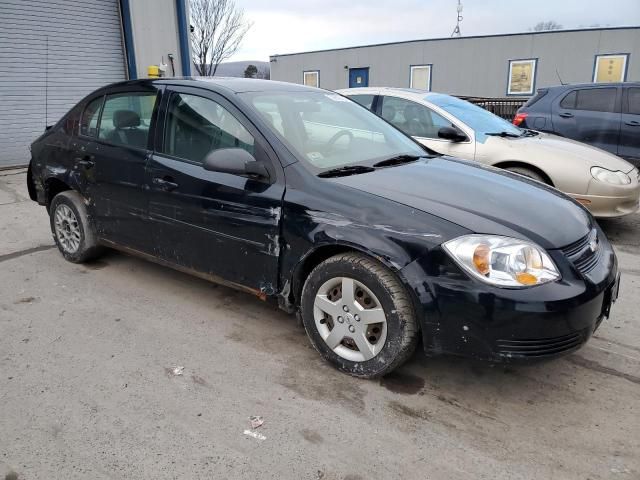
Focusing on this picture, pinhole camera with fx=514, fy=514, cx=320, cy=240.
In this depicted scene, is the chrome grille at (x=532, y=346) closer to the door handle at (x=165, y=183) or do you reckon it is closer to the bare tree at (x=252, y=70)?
the door handle at (x=165, y=183)

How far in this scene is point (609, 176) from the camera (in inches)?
211

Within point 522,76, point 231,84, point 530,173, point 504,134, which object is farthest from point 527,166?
point 522,76

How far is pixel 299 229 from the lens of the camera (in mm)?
→ 2965

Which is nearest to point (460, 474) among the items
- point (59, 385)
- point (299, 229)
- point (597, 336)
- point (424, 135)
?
point (299, 229)

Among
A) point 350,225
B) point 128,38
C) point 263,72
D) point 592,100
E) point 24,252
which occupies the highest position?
point 263,72

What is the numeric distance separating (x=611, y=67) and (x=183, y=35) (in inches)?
641

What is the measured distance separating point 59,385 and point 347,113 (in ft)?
8.76

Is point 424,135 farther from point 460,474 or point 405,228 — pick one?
point 460,474

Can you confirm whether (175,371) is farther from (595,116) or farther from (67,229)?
(595,116)

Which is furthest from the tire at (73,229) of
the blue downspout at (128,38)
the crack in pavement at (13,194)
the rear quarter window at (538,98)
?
the blue downspout at (128,38)

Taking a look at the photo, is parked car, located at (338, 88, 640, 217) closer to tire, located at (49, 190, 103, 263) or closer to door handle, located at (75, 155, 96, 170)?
door handle, located at (75, 155, 96, 170)

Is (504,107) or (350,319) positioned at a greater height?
(504,107)

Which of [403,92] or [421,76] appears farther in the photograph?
[421,76]

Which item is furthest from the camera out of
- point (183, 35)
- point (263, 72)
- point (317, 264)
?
point (263, 72)
